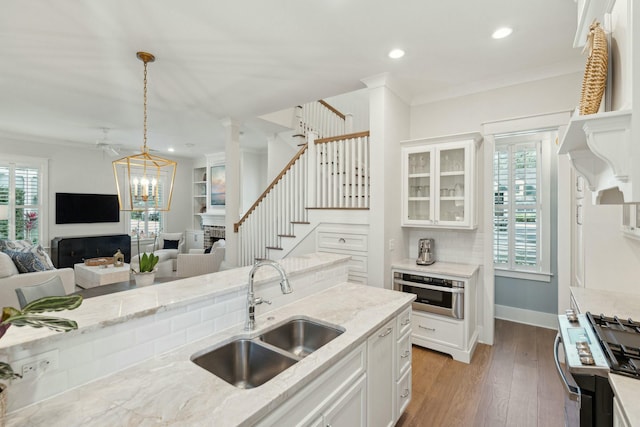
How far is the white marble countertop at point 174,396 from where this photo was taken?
2.95 feet

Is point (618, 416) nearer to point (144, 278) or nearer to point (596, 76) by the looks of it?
point (596, 76)

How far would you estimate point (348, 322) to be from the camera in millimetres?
1665

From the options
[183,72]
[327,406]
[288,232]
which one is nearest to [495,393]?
[327,406]

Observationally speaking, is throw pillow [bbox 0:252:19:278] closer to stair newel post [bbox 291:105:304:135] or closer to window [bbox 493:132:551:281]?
stair newel post [bbox 291:105:304:135]

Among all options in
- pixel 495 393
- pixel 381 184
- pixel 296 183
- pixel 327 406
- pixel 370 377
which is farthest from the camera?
pixel 296 183

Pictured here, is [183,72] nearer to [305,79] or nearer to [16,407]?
Answer: [305,79]

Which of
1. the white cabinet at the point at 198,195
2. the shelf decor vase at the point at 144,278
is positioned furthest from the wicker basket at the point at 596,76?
the white cabinet at the point at 198,195

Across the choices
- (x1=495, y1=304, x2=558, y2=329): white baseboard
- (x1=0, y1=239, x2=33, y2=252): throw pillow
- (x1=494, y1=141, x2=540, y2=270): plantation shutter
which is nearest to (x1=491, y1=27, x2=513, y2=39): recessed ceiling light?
(x1=494, y1=141, x2=540, y2=270): plantation shutter

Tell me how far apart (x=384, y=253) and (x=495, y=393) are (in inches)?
58.1

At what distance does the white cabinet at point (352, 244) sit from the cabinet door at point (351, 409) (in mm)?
1719

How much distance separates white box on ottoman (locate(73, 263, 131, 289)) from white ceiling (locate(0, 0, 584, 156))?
8.10 feet

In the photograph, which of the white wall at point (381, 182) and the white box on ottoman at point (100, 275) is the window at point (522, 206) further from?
the white box on ottoman at point (100, 275)

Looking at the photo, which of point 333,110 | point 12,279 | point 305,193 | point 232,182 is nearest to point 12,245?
point 12,279

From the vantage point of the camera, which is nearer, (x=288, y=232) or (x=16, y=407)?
(x=16, y=407)
